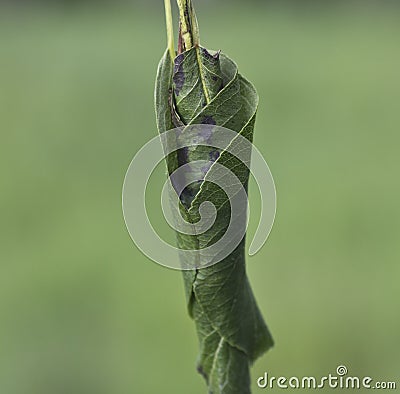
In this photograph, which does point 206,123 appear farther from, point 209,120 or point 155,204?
point 155,204

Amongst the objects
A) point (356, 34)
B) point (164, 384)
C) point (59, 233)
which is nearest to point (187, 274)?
point (164, 384)

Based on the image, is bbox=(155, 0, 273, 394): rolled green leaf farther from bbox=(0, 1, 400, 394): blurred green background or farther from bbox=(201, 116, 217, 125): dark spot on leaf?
bbox=(0, 1, 400, 394): blurred green background

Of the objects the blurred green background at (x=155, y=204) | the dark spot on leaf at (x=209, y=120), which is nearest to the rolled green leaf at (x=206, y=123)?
the dark spot on leaf at (x=209, y=120)

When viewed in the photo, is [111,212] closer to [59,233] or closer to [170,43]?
[59,233]

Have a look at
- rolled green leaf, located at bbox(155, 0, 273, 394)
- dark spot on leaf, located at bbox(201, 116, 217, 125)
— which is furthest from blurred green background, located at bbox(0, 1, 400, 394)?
dark spot on leaf, located at bbox(201, 116, 217, 125)

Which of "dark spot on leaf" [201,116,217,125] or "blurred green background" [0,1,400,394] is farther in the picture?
"blurred green background" [0,1,400,394]

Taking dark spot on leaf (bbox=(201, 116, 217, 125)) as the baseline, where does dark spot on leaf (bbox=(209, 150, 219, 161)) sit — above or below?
below
